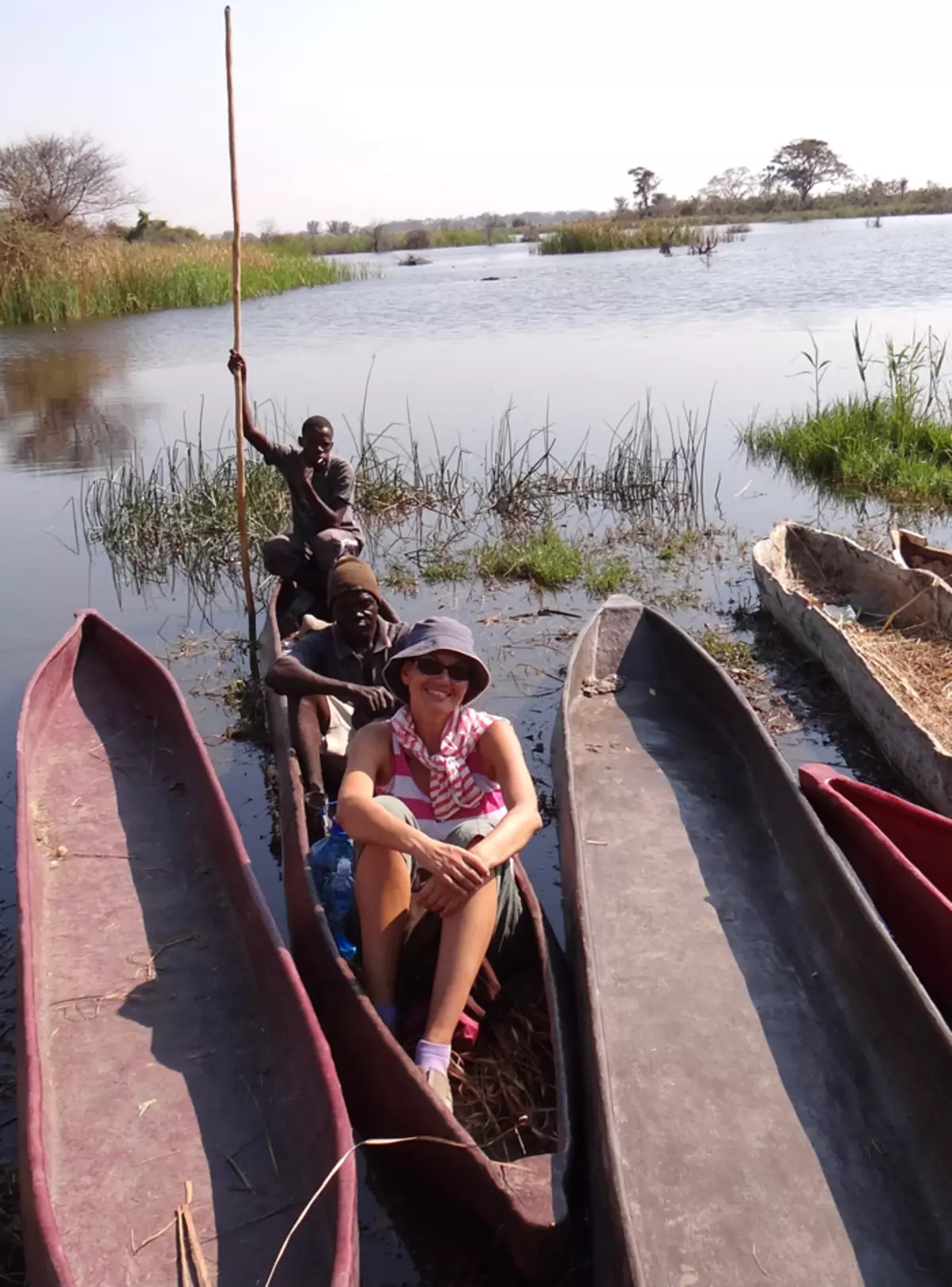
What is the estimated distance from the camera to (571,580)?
815 centimetres

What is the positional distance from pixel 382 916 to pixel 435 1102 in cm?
68

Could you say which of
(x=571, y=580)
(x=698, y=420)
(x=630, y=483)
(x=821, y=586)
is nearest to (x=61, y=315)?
(x=698, y=420)

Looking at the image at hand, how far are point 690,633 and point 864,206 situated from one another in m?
65.8

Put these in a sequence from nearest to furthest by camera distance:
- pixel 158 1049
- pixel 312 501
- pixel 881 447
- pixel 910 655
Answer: pixel 158 1049
pixel 910 655
pixel 312 501
pixel 881 447

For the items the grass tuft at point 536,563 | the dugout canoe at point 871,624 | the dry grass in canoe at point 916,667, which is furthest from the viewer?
the grass tuft at point 536,563

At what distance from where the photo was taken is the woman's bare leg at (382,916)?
3184 mm

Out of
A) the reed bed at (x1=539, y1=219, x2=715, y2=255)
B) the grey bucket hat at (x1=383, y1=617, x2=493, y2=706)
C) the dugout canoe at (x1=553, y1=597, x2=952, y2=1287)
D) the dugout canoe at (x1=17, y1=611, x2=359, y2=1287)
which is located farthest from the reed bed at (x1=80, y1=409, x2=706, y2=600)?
the reed bed at (x1=539, y1=219, x2=715, y2=255)

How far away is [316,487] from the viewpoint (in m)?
6.65

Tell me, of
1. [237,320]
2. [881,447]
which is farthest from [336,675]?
[881,447]

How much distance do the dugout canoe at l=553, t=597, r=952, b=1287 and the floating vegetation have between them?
235 inches

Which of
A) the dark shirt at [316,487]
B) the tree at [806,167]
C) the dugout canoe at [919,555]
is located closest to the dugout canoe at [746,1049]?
the dark shirt at [316,487]

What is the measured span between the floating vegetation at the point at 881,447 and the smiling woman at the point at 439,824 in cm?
739

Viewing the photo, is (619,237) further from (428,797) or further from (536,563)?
(428,797)

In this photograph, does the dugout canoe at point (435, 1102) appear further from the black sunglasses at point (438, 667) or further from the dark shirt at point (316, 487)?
the dark shirt at point (316, 487)
